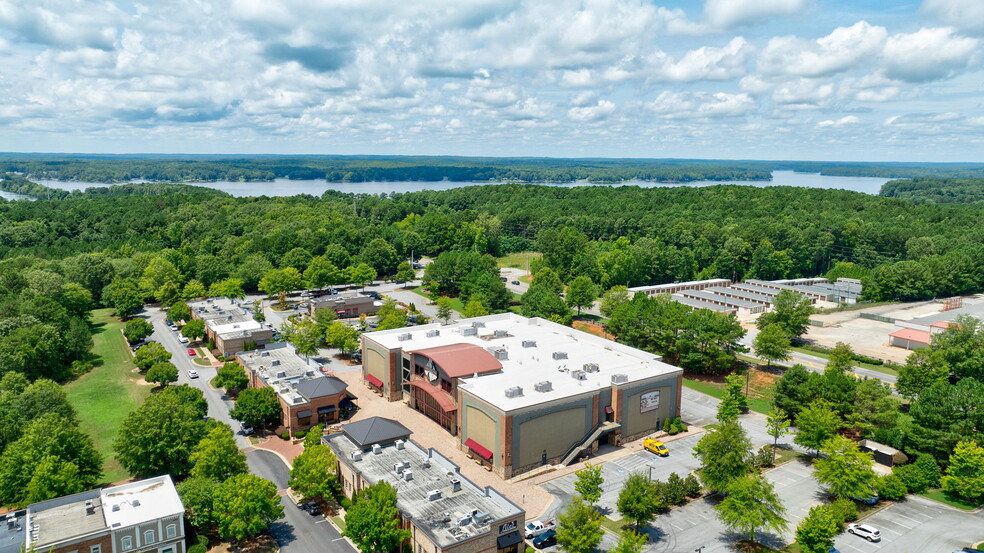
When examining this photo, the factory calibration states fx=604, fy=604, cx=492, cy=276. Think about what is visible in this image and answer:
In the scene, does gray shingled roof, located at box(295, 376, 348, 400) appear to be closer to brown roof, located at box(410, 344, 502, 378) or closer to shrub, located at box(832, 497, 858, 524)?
brown roof, located at box(410, 344, 502, 378)

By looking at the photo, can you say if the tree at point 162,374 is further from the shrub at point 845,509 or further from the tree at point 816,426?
the shrub at point 845,509

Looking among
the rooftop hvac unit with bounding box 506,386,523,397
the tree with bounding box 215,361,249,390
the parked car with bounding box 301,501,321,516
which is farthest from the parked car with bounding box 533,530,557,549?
the tree with bounding box 215,361,249,390

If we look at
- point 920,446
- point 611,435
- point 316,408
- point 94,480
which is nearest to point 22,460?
point 94,480

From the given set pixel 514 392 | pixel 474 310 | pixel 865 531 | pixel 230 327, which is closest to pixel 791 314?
pixel 474 310

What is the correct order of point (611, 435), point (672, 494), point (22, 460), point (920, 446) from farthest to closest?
point (611, 435), point (920, 446), point (672, 494), point (22, 460)

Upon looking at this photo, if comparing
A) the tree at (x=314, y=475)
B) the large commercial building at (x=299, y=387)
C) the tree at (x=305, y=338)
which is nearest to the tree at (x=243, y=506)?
the tree at (x=314, y=475)

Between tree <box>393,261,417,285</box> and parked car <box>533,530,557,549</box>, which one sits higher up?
tree <box>393,261,417,285</box>

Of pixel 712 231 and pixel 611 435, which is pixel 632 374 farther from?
pixel 712 231
